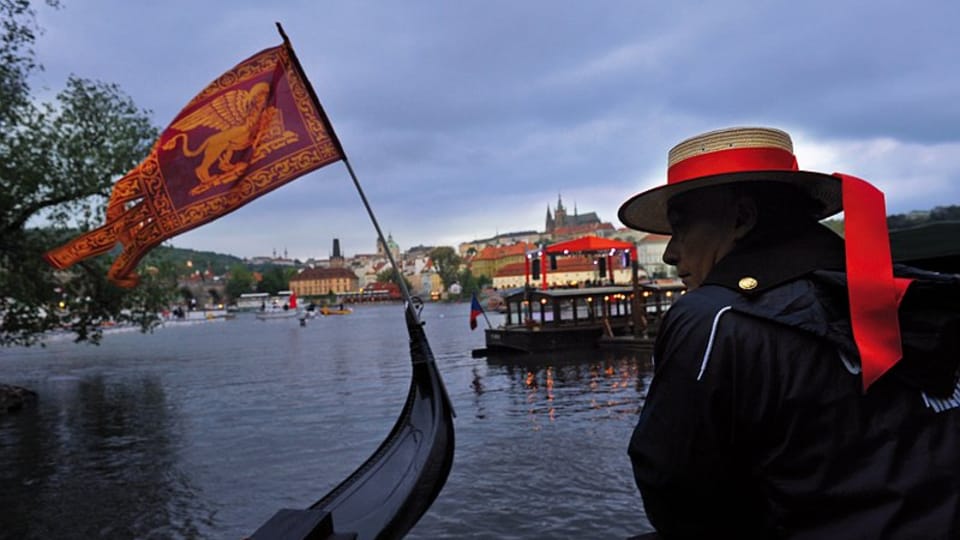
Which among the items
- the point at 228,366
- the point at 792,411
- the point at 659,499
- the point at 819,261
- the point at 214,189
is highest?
the point at 214,189

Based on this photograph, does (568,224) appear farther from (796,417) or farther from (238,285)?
(796,417)

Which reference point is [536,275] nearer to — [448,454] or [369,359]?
[369,359]

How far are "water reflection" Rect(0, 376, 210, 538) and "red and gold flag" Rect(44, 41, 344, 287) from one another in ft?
14.0

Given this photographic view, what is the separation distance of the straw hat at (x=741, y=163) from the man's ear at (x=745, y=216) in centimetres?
6

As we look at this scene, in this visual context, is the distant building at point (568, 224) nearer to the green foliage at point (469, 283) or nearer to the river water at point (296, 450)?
the green foliage at point (469, 283)

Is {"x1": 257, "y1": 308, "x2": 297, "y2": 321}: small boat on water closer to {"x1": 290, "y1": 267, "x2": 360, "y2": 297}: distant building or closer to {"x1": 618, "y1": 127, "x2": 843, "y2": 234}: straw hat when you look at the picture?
{"x1": 290, "y1": 267, "x2": 360, "y2": 297}: distant building

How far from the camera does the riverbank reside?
57.5ft

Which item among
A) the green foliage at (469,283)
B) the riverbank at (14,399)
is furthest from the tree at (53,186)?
the green foliage at (469,283)

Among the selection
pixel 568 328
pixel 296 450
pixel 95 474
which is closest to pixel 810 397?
pixel 296 450

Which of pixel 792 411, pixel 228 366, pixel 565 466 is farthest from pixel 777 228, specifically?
pixel 228 366

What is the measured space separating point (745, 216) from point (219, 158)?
16.1 ft

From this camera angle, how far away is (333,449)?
12148mm

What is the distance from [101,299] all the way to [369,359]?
47.0 ft

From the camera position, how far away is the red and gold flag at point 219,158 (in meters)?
5.45
